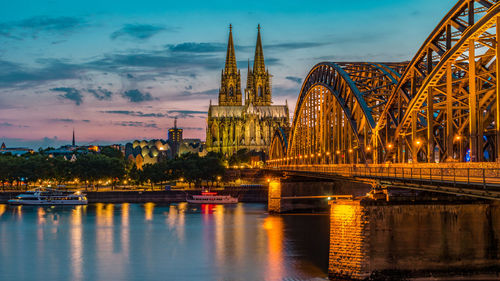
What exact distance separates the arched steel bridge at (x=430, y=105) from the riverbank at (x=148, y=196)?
35.8m

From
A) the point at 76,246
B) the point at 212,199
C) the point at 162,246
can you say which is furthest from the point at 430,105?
the point at 212,199

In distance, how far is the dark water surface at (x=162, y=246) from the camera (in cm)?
4706

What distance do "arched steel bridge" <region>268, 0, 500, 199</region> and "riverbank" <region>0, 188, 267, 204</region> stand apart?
117 ft

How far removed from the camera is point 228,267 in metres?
49.3

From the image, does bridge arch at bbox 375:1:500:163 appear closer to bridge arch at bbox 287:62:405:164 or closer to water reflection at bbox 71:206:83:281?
bridge arch at bbox 287:62:405:164

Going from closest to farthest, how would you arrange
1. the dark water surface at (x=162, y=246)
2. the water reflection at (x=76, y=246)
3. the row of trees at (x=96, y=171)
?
the dark water surface at (x=162, y=246) < the water reflection at (x=76, y=246) < the row of trees at (x=96, y=171)

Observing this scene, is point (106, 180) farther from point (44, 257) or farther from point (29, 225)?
point (44, 257)

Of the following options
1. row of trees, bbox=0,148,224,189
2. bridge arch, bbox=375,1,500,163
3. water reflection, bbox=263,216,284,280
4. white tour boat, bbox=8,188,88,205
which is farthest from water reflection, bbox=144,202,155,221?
bridge arch, bbox=375,1,500,163

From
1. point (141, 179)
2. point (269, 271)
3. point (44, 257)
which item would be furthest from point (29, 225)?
point (141, 179)

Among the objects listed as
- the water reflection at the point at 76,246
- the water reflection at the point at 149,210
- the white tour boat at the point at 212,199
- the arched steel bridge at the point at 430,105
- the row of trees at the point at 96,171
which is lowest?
the water reflection at the point at 76,246

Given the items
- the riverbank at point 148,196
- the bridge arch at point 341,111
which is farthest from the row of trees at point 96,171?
the bridge arch at point 341,111

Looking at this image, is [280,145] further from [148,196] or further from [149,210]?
[149,210]

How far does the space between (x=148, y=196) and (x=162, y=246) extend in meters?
62.8

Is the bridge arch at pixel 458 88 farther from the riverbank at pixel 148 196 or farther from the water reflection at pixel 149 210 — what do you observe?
the riverbank at pixel 148 196
